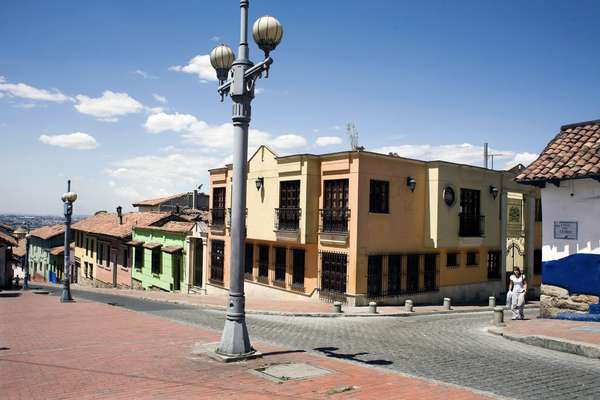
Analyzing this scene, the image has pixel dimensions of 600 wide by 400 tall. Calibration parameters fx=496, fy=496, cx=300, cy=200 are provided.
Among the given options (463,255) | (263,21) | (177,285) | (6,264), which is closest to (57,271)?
(6,264)

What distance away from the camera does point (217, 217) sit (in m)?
27.9

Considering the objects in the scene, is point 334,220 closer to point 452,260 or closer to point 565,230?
point 452,260

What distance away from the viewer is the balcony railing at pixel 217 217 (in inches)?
1080

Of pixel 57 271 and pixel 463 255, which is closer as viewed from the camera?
pixel 463 255

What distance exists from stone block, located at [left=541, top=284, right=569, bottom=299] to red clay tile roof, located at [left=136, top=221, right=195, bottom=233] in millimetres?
21166

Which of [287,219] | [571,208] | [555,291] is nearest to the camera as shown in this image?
[571,208]

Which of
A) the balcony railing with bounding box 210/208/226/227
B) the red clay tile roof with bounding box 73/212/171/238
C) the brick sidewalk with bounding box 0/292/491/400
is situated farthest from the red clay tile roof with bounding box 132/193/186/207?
the brick sidewalk with bounding box 0/292/491/400

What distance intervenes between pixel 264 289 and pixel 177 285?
918 cm

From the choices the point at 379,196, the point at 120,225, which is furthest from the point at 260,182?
the point at 120,225

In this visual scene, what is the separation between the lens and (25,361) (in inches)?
357

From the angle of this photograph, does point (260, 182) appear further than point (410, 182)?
Yes

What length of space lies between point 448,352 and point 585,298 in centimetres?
439

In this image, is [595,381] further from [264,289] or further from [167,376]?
[264,289]

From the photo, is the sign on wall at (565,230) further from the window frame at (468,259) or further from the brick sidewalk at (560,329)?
the window frame at (468,259)
